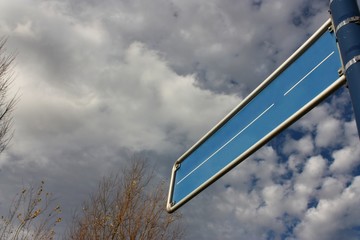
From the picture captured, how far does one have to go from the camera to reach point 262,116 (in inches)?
64.2

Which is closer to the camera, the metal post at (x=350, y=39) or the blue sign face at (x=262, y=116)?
the metal post at (x=350, y=39)

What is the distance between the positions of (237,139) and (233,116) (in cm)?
18

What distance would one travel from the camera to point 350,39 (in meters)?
1.16

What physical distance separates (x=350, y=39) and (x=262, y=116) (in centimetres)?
57

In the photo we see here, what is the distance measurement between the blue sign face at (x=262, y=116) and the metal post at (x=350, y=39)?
76 mm

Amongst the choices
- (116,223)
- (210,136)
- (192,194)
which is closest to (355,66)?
(210,136)

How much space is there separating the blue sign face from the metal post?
0.08 m

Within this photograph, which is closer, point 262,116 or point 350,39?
point 350,39

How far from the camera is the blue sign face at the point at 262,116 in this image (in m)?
1.33

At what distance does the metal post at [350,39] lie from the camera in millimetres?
1081

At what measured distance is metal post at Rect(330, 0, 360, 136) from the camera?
108 cm

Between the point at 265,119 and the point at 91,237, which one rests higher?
the point at 91,237

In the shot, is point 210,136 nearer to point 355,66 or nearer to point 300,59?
point 300,59

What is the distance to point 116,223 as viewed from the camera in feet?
35.1
